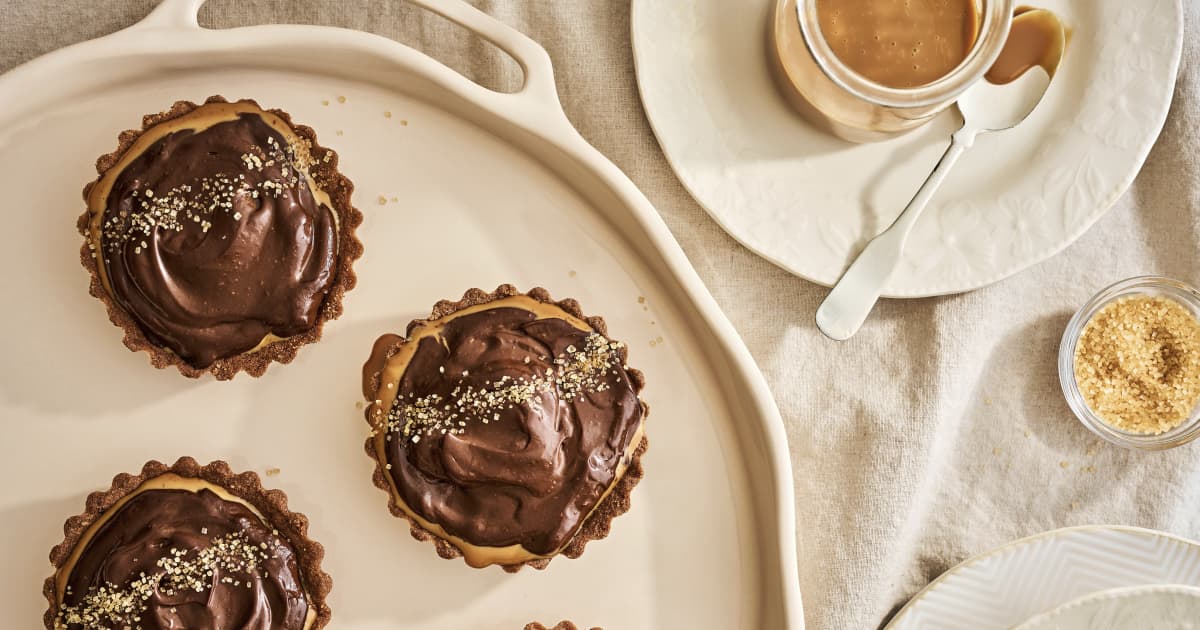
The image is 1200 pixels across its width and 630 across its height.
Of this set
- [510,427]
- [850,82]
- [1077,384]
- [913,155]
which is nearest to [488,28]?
[850,82]

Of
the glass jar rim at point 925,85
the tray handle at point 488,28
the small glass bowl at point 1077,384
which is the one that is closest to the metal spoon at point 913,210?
the glass jar rim at point 925,85

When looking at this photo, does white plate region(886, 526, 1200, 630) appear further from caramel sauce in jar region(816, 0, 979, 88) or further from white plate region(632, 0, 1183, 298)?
caramel sauce in jar region(816, 0, 979, 88)

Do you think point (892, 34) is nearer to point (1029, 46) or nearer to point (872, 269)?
point (1029, 46)

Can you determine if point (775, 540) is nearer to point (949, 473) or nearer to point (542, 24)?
point (949, 473)

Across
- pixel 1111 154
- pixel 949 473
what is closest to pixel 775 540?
pixel 949 473

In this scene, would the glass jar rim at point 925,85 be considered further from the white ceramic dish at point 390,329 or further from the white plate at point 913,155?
the white ceramic dish at point 390,329
